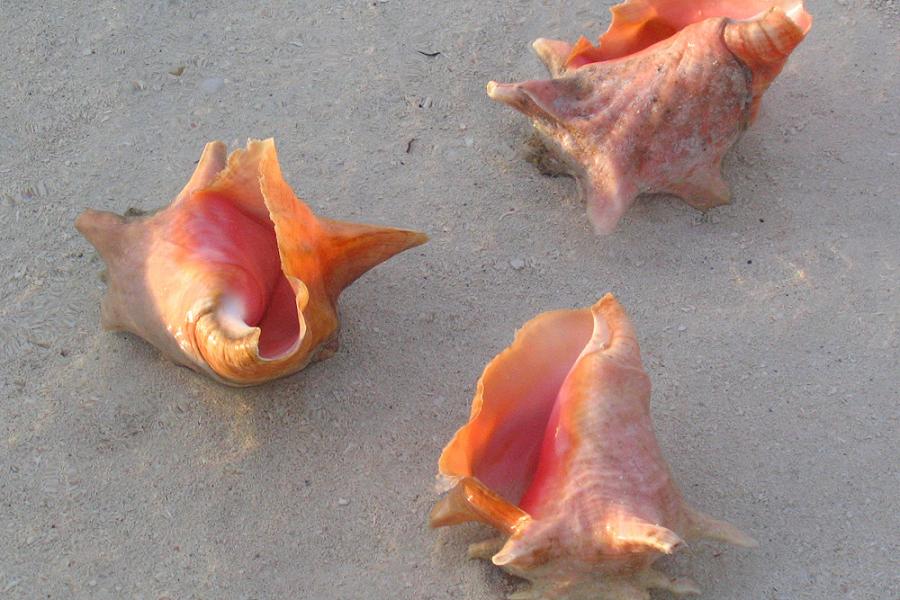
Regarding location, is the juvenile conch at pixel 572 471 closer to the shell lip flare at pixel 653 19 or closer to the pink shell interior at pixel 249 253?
the pink shell interior at pixel 249 253

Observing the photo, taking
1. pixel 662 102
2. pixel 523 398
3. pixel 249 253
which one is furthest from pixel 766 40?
pixel 249 253

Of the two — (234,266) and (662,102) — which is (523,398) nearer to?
(234,266)

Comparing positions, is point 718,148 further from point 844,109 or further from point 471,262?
point 471,262

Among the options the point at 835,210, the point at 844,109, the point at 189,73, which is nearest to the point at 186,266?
the point at 189,73

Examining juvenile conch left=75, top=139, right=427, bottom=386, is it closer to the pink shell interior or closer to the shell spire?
the pink shell interior

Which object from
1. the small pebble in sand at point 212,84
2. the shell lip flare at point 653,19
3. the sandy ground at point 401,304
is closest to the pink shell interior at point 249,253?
the sandy ground at point 401,304

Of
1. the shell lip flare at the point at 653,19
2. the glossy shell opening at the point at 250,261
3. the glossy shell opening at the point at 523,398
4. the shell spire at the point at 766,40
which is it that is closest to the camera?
the glossy shell opening at the point at 523,398
